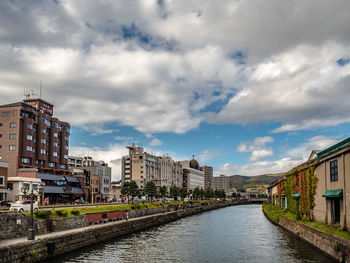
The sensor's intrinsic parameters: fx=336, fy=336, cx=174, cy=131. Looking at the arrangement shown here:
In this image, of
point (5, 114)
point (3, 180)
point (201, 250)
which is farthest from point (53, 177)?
point (201, 250)

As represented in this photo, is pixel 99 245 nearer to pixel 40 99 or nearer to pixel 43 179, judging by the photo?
pixel 43 179

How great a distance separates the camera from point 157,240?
5047 cm

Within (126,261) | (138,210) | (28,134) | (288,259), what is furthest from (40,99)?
(288,259)

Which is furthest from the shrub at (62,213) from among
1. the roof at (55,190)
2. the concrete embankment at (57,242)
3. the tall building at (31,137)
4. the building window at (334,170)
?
the tall building at (31,137)

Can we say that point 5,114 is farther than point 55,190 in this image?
No

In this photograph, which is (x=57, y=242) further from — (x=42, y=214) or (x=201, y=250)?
(x=201, y=250)

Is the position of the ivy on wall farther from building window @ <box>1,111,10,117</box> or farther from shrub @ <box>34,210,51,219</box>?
building window @ <box>1,111,10,117</box>

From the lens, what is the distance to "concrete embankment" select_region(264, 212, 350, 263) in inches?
1157

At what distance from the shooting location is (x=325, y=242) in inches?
1369

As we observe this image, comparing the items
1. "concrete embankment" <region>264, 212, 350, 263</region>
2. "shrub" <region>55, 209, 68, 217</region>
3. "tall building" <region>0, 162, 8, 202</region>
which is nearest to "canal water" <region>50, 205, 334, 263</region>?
"concrete embankment" <region>264, 212, 350, 263</region>

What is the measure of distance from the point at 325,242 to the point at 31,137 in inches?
3675

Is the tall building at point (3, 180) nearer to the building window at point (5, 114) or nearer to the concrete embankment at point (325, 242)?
the building window at point (5, 114)

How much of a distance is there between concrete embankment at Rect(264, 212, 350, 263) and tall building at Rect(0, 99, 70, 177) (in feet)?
270

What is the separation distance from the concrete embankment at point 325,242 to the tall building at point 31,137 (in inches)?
3235
